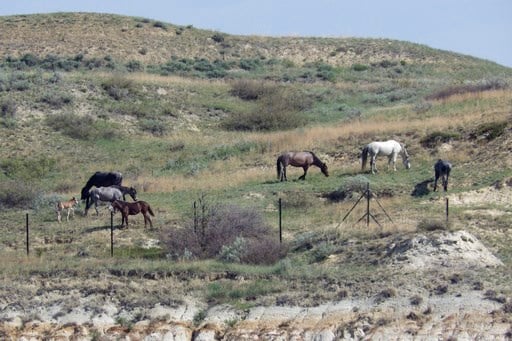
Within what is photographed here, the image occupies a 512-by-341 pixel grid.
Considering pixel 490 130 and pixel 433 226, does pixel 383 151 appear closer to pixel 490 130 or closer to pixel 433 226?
pixel 490 130

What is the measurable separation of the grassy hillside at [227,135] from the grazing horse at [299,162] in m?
0.52

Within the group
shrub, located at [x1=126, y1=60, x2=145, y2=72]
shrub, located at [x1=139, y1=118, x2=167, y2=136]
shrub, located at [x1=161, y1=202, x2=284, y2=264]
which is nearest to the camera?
shrub, located at [x1=161, y1=202, x2=284, y2=264]

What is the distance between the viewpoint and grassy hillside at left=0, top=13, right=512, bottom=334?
124ft

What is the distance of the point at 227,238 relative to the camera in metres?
37.8

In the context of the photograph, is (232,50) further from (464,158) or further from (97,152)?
(464,158)

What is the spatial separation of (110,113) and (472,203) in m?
32.4

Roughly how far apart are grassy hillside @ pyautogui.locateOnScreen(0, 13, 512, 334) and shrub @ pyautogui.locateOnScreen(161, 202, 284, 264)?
0.43 m

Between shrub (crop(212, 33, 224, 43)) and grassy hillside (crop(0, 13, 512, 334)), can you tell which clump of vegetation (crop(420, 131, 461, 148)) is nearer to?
grassy hillside (crop(0, 13, 512, 334))

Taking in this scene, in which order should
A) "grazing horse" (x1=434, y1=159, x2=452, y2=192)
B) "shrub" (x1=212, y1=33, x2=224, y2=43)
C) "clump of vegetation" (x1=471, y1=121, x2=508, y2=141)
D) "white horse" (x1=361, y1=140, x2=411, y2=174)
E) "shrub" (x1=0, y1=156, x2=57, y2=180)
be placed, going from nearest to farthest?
"grazing horse" (x1=434, y1=159, x2=452, y2=192) < "white horse" (x1=361, y1=140, x2=411, y2=174) < "clump of vegetation" (x1=471, y1=121, x2=508, y2=141) < "shrub" (x1=0, y1=156, x2=57, y2=180) < "shrub" (x1=212, y1=33, x2=224, y2=43)

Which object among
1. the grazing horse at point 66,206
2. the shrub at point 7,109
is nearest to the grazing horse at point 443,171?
the grazing horse at point 66,206

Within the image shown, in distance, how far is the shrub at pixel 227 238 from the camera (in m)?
36.0

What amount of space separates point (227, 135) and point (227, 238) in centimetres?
3133

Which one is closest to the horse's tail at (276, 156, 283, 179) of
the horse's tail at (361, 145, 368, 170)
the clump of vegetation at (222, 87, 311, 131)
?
the horse's tail at (361, 145, 368, 170)

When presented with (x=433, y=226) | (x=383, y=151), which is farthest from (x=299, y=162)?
(x=433, y=226)
